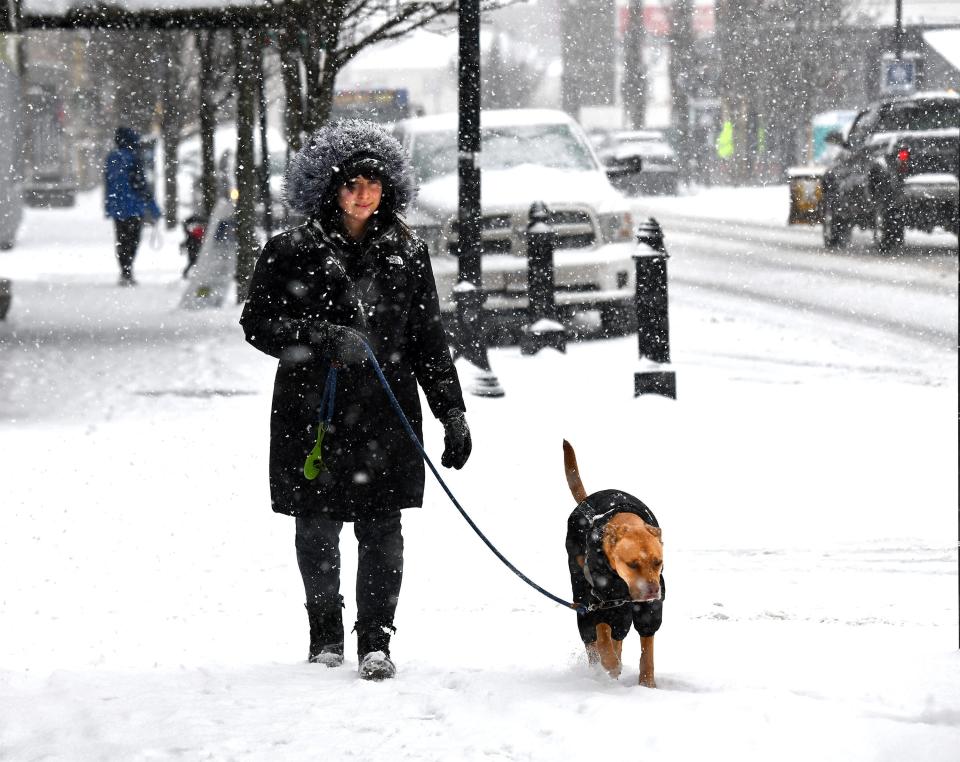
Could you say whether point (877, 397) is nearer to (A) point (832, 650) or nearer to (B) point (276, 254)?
(A) point (832, 650)

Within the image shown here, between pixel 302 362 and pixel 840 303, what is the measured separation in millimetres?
11630

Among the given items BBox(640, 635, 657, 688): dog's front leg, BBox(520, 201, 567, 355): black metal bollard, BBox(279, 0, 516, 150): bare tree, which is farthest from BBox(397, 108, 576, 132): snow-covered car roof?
BBox(640, 635, 657, 688): dog's front leg

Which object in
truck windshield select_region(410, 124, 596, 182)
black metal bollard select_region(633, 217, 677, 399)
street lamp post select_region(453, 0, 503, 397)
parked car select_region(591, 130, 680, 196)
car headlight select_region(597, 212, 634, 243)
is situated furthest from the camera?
parked car select_region(591, 130, 680, 196)

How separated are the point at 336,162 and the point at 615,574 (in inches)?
56.5

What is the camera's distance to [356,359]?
432 cm

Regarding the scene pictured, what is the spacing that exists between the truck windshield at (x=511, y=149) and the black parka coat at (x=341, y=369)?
931 cm

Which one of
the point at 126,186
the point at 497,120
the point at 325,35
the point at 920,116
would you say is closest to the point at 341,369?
the point at 325,35

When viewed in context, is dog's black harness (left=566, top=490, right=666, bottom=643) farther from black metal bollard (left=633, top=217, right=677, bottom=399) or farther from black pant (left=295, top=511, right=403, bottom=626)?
black metal bollard (left=633, top=217, right=677, bottom=399)

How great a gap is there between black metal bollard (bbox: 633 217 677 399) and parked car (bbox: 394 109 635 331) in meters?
2.91

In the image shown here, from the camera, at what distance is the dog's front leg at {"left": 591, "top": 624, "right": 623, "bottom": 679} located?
437cm

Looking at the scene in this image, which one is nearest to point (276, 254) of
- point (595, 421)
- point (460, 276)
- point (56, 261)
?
point (595, 421)

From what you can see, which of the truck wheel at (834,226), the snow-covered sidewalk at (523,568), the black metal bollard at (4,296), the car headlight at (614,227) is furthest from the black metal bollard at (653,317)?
the truck wheel at (834,226)

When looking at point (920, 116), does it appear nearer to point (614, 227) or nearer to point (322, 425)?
point (614, 227)

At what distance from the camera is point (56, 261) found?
87.2ft
